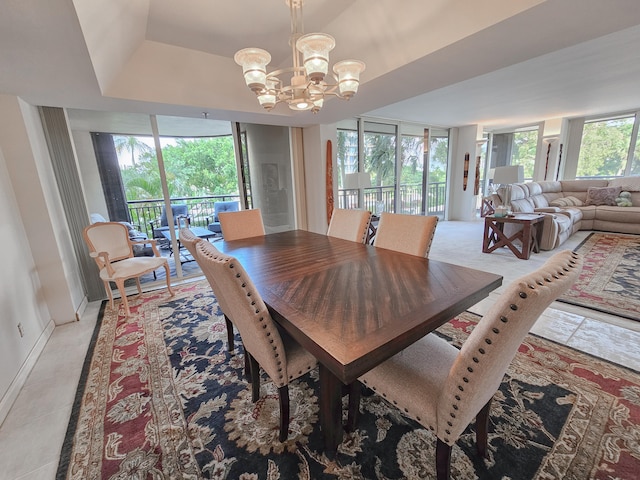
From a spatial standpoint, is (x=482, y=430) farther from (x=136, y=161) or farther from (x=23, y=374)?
(x=136, y=161)

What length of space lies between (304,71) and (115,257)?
285 cm

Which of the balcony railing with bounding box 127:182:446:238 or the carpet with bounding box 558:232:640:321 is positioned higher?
the balcony railing with bounding box 127:182:446:238

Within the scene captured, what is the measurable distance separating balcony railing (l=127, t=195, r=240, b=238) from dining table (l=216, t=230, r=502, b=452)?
3543mm

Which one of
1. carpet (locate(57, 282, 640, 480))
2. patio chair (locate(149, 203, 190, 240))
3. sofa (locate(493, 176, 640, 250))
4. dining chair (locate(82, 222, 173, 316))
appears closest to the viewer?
carpet (locate(57, 282, 640, 480))

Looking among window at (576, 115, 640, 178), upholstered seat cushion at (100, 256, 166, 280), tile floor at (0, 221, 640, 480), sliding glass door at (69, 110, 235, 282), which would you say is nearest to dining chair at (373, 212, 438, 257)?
tile floor at (0, 221, 640, 480)

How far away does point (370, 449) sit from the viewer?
1.26 m

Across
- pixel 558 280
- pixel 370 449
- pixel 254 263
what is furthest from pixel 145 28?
pixel 370 449

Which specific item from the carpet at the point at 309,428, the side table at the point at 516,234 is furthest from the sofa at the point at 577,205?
the carpet at the point at 309,428

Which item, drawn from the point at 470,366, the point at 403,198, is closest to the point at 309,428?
the point at 470,366

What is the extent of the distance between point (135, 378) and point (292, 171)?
358 cm

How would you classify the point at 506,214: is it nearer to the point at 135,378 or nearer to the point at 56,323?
the point at 135,378

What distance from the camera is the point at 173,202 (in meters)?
5.38

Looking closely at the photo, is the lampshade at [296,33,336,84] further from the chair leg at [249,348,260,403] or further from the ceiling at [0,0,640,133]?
the chair leg at [249,348,260,403]

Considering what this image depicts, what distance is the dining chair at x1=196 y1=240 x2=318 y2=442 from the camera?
1.05 meters
